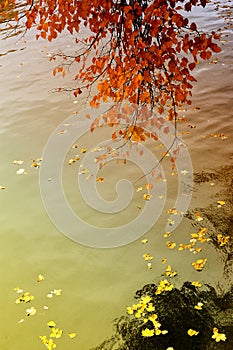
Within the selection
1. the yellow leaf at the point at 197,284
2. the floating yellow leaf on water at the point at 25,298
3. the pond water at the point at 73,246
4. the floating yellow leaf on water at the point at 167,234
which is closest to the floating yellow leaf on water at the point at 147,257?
the pond water at the point at 73,246

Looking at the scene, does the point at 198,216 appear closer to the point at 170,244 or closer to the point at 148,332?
the point at 170,244

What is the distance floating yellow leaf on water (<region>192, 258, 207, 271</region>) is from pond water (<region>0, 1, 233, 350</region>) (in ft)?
0.19

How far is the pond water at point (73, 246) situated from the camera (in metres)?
4.40

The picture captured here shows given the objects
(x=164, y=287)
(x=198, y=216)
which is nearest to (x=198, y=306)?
(x=164, y=287)

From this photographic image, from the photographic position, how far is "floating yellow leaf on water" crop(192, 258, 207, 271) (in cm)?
475

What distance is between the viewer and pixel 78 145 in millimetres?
7648

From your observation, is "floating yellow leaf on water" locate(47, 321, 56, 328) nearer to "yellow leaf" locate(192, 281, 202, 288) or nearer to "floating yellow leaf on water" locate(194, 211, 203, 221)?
"yellow leaf" locate(192, 281, 202, 288)

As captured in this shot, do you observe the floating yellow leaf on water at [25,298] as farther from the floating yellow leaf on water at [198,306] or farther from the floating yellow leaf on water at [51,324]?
the floating yellow leaf on water at [198,306]

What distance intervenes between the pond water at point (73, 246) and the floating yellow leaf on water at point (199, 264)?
6cm

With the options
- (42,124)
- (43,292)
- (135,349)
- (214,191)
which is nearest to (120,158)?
(214,191)

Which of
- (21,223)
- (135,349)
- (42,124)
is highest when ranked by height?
(42,124)

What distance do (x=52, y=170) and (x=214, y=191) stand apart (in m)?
2.81

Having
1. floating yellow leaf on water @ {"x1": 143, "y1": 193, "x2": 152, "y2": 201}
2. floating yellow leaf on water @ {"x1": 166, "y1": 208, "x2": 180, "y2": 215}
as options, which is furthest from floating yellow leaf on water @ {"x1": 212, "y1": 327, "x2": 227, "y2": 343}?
floating yellow leaf on water @ {"x1": 143, "y1": 193, "x2": 152, "y2": 201}

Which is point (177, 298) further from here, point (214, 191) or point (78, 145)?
point (78, 145)
